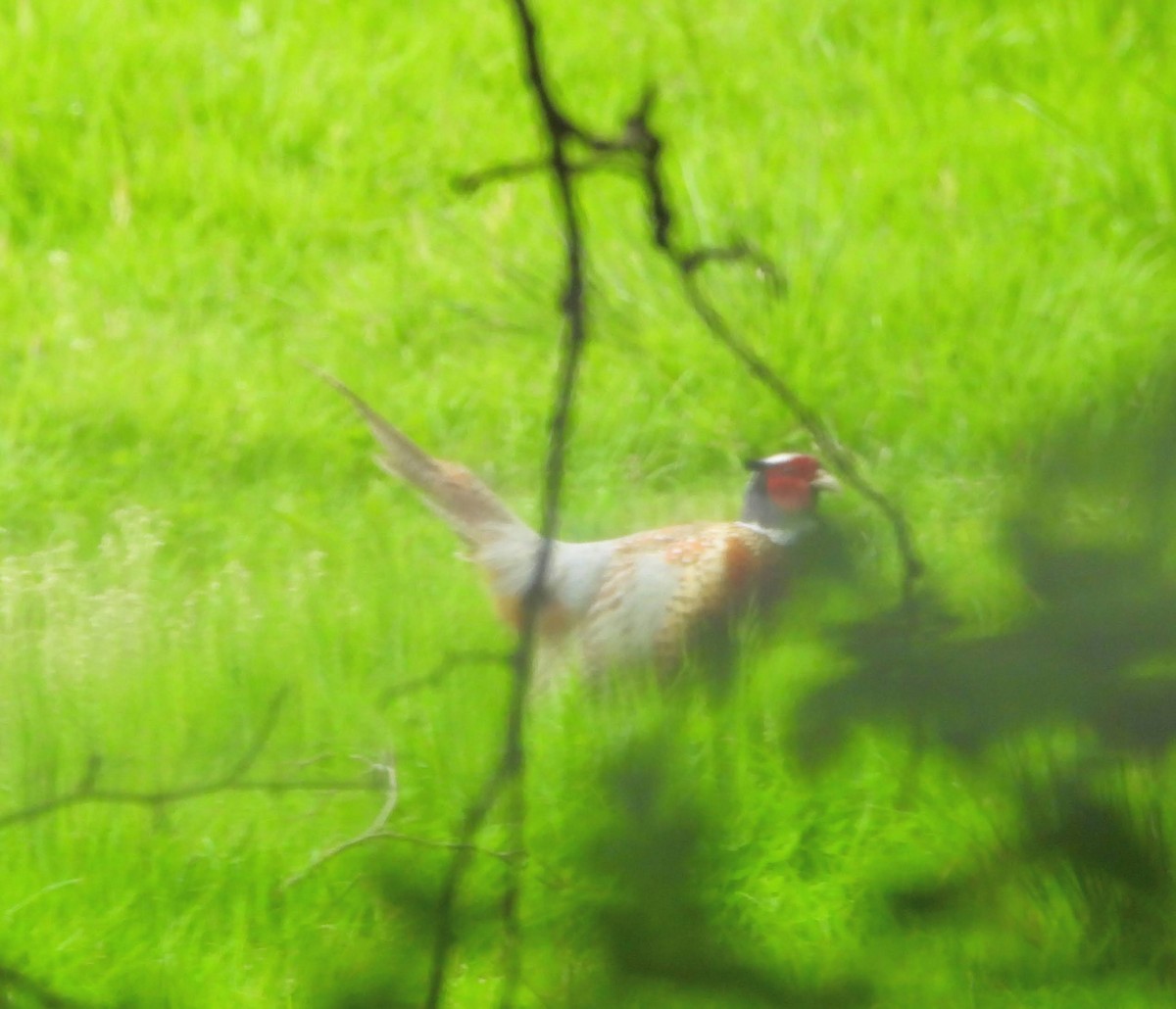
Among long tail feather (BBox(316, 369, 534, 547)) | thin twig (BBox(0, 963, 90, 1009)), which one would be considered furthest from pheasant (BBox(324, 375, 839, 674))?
thin twig (BBox(0, 963, 90, 1009))

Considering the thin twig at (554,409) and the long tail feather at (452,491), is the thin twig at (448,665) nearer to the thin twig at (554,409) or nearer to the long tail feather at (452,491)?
the thin twig at (554,409)

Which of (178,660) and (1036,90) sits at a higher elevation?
(1036,90)

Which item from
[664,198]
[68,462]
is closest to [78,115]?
[68,462]

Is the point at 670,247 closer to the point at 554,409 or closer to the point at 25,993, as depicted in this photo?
the point at 554,409

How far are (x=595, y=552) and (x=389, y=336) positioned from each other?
105 cm

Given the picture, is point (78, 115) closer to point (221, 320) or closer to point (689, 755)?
point (221, 320)

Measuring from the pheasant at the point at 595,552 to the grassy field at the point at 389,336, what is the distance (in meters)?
0.08

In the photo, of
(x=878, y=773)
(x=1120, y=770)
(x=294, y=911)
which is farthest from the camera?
(x=294, y=911)

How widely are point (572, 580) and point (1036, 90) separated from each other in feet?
5.76

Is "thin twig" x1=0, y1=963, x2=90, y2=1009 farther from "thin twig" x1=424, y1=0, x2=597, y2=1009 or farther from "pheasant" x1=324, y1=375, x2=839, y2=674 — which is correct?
"pheasant" x1=324, y1=375, x2=839, y2=674

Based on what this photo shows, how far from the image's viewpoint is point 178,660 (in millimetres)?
1281

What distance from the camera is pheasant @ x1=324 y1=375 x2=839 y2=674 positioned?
1.56 metres

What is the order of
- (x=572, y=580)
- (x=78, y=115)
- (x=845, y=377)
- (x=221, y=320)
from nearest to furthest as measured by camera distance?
(x=572, y=580) < (x=845, y=377) < (x=221, y=320) < (x=78, y=115)

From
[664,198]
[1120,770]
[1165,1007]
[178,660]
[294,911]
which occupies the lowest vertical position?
[294,911]
